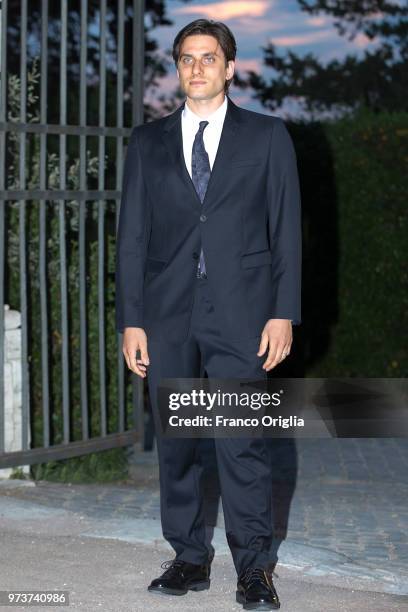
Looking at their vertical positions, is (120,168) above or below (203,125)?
below

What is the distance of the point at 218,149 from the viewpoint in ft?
16.2

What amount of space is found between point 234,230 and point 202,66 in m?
0.61

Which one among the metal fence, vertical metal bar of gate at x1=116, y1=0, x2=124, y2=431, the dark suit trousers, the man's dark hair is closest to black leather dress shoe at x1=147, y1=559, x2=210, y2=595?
the dark suit trousers

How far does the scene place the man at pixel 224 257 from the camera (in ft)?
16.1

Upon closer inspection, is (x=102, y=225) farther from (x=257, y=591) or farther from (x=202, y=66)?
(x=257, y=591)

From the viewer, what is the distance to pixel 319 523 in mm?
6625

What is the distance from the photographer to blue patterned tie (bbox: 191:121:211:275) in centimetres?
495

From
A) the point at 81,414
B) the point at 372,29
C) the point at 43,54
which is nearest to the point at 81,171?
the point at 43,54

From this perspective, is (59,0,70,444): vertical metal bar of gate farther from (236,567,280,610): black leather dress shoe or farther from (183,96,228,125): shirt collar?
(236,567,280,610): black leather dress shoe

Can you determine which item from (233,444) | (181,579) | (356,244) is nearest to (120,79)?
(233,444)

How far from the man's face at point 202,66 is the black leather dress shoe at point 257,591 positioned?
1.78 metres

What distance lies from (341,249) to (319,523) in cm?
507

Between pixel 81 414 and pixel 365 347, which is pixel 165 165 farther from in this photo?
pixel 365 347

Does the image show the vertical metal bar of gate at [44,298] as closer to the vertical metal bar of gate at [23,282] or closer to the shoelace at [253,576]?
the vertical metal bar of gate at [23,282]
